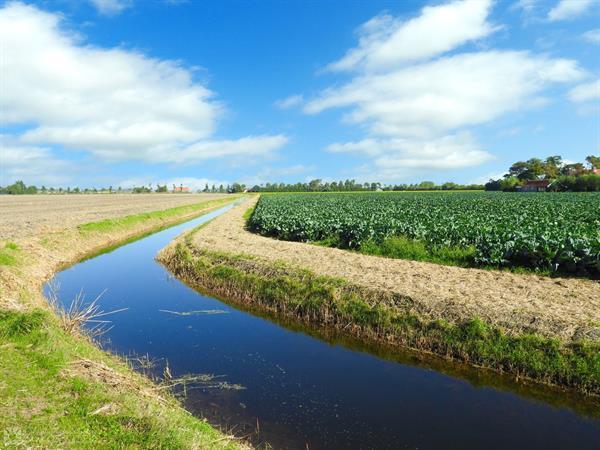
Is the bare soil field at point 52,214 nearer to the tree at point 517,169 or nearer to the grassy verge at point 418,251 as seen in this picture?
the grassy verge at point 418,251

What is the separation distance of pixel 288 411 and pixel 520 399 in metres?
5.01

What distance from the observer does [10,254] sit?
18.1 m

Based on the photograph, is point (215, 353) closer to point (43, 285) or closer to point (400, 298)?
point (400, 298)

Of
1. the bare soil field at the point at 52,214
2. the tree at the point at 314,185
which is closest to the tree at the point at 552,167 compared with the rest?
the tree at the point at 314,185

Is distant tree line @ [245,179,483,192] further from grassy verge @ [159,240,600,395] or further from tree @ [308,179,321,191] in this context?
grassy verge @ [159,240,600,395]

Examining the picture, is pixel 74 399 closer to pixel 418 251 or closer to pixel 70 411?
pixel 70 411

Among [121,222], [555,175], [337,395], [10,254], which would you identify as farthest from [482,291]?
[555,175]

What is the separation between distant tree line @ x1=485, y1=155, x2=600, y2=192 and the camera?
103 m

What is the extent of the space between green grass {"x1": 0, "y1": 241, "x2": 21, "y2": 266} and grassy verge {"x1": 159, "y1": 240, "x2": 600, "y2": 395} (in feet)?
25.4

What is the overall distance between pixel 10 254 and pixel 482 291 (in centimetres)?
1934

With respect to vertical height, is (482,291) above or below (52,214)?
below

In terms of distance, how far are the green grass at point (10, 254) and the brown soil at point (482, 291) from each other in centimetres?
1068

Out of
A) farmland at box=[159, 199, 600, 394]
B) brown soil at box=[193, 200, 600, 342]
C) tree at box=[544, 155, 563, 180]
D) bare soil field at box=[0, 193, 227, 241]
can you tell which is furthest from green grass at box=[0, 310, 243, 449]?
tree at box=[544, 155, 563, 180]

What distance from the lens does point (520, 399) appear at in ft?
28.7
